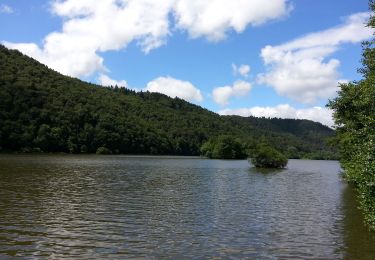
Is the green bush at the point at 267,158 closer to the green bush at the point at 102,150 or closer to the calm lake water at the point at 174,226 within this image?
the calm lake water at the point at 174,226

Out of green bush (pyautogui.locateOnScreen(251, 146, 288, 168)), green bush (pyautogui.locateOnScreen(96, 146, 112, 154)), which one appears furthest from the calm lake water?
green bush (pyautogui.locateOnScreen(96, 146, 112, 154))

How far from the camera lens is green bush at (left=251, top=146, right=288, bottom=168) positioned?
11488cm

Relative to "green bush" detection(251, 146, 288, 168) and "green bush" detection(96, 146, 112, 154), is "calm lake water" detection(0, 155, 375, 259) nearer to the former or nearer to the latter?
"green bush" detection(251, 146, 288, 168)

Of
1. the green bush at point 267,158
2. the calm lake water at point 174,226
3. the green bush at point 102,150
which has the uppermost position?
the green bush at point 102,150

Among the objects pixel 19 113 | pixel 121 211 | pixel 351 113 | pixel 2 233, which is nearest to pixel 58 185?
pixel 121 211

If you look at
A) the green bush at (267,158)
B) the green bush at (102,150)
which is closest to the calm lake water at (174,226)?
the green bush at (267,158)

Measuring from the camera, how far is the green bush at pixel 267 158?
11488 centimetres

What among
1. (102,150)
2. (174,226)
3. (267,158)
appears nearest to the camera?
(174,226)

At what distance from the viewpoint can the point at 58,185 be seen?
48188 mm

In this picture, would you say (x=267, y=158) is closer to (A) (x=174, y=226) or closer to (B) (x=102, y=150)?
(A) (x=174, y=226)

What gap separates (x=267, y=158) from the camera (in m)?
116

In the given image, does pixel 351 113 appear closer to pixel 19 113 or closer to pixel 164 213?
pixel 164 213

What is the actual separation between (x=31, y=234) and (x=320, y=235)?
16.4 meters

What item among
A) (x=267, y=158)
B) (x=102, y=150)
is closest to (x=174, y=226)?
(x=267, y=158)
